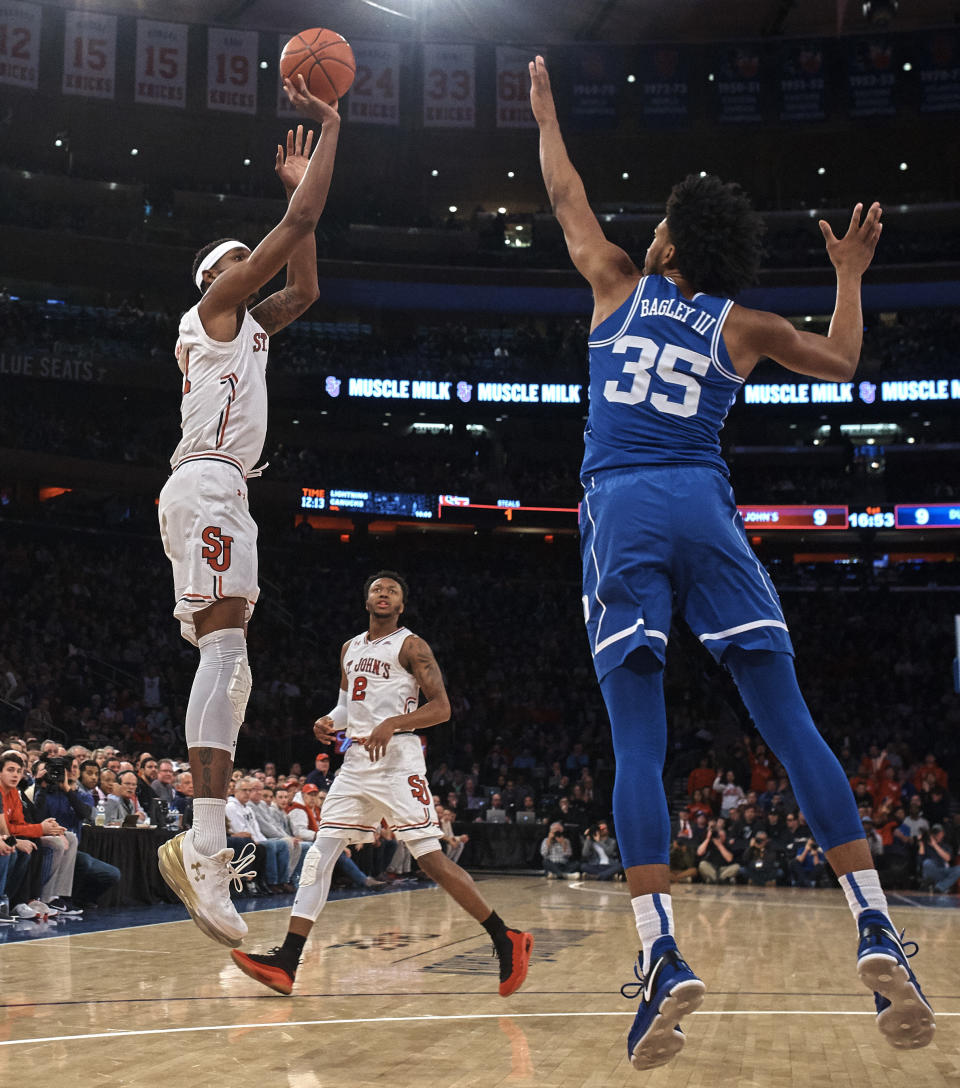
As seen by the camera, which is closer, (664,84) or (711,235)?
(711,235)

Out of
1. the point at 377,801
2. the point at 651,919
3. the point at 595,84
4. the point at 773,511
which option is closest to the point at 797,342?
the point at 651,919

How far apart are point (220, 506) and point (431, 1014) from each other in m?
2.72

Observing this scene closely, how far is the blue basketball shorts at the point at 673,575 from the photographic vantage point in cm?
346

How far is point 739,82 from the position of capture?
31125mm

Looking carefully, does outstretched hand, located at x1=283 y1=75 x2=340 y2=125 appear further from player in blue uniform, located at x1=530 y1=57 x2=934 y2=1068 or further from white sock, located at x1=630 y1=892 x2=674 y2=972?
white sock, located at x1=630 y1=892 x2=674 y2=972

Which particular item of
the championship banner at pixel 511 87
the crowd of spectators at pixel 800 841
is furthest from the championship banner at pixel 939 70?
the crowd of spectators at pixel 800 841

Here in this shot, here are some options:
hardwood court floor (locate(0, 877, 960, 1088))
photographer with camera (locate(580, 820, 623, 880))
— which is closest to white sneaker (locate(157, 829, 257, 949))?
hardwood court floor (locate(0, 877, 960, 1088))

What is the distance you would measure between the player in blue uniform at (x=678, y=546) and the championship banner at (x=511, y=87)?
2841cm

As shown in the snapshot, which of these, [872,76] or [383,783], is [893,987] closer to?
[383,783]

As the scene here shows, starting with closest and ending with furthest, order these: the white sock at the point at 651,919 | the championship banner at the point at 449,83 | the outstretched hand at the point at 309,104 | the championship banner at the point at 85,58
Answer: the white sock at the point at 651,919 → the outstretched hand at the point at 309,104 → the championship banner at the point at 85,58 → the championship banner at the point at 449,83

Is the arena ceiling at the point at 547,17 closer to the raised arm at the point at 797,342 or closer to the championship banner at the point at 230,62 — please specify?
the championship banner at the point at 230,62

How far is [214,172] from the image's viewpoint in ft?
112

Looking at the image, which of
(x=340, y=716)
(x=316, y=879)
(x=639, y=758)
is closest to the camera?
(x=639, y=758)

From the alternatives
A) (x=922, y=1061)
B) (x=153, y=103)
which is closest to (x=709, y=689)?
(x=153, y=103)
